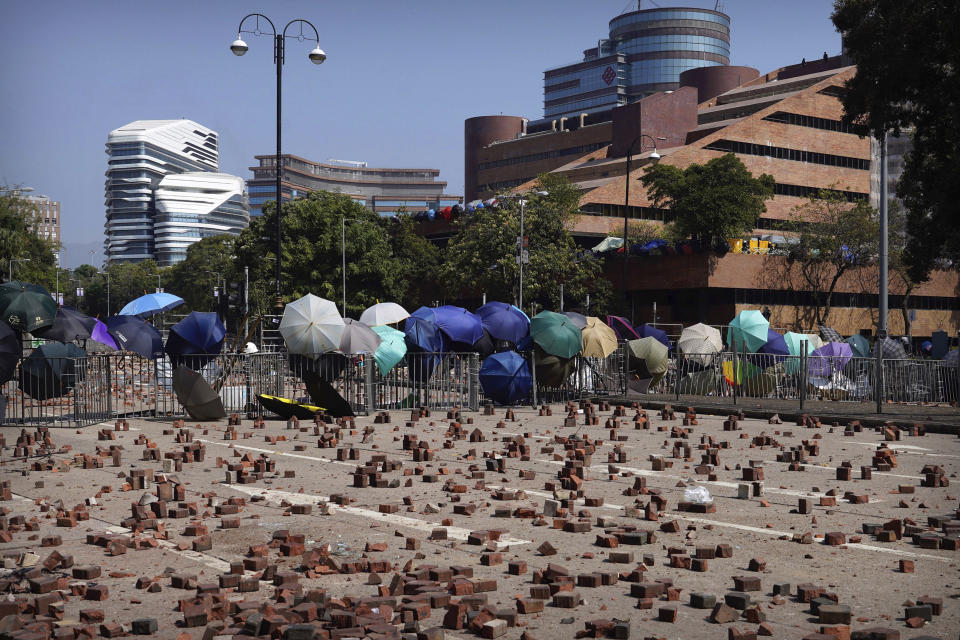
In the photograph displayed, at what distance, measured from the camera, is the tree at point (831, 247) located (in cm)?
6162

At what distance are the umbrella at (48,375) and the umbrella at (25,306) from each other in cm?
79

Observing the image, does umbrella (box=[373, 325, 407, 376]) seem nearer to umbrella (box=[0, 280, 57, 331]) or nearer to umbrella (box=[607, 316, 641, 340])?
umbrella (box=[0, 280, 57, 331])

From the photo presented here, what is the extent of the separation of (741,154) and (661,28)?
103174 millimetres

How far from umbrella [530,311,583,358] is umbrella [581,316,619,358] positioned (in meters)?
0.86

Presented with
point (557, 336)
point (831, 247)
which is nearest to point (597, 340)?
point (557, 336)

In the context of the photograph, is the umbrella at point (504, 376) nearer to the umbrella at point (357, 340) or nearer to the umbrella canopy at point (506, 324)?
the umbrella canopy at point (506, 324)

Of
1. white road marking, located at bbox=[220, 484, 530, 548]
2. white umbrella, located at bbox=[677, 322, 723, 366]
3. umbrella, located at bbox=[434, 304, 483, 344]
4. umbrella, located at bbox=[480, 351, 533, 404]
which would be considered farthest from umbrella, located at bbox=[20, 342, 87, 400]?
white umbrella, located at bbox=[677, 322, 723, 366]

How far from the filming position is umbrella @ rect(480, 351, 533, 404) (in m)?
23.7

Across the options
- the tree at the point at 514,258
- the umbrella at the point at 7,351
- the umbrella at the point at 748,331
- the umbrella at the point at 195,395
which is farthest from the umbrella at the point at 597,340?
the tree at the point at 514,258

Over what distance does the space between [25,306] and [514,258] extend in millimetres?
35348

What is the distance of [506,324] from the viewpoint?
24438mm

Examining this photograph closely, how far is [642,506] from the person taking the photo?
9586mm

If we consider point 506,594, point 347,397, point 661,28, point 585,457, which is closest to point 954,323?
point 347,397

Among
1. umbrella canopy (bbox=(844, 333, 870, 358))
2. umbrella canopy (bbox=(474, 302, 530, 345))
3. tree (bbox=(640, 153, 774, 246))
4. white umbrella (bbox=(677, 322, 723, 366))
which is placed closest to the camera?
umbrella canopy (bbox=(474, 302, 530, 345))
